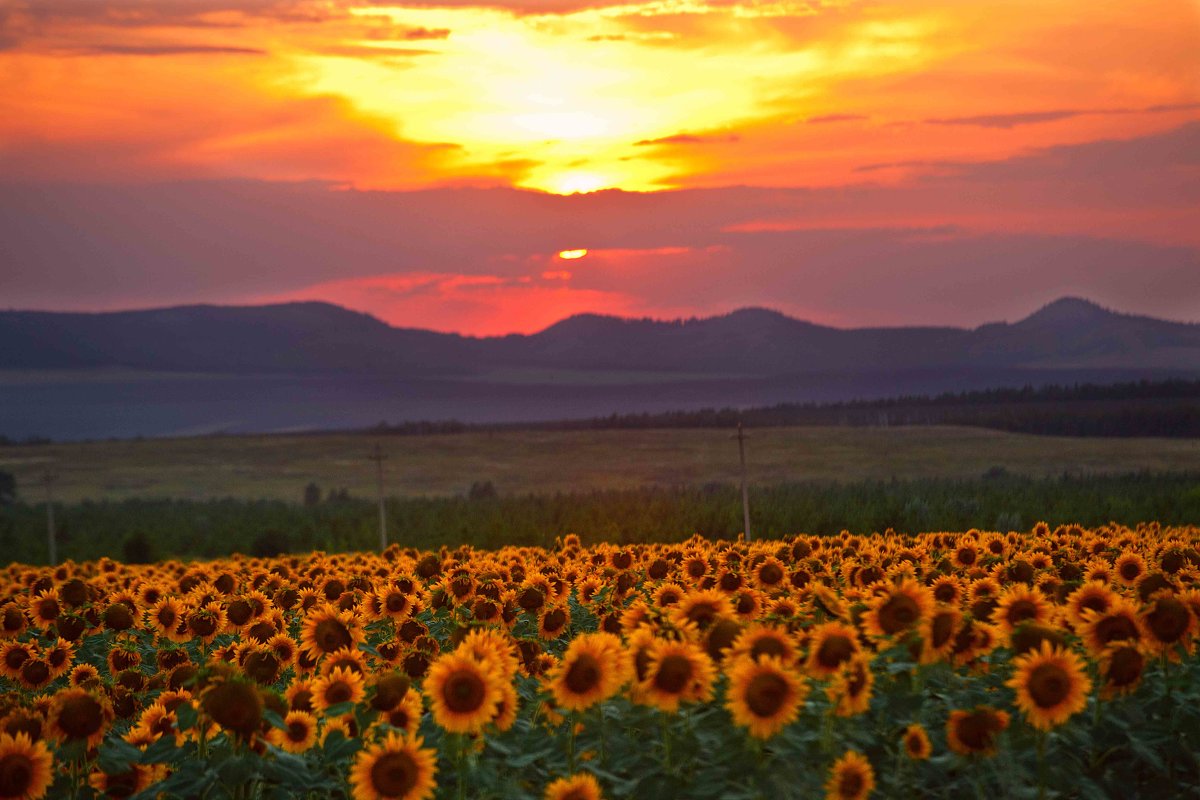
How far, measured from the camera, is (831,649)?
713cm

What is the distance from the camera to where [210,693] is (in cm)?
720

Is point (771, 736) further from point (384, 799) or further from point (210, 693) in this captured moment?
point (210, 693)

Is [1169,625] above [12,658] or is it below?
above

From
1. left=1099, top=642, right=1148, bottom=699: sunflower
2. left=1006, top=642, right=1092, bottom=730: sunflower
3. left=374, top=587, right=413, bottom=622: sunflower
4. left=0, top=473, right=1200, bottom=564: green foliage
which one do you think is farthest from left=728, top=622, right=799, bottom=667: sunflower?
left=0, top=473, right=1200, bottom=564: green foliage

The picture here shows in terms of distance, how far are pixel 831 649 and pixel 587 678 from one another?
1.19 m

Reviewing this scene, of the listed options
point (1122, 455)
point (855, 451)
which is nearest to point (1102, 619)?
point (1122, 455)

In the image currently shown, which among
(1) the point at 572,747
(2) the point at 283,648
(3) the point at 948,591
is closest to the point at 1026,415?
(3) the point at 948,591

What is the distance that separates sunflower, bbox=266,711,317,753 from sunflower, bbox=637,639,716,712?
2.10 meters

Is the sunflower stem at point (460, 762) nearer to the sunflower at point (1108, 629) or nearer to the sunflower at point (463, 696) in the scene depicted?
the sunflower at point (463, 696)

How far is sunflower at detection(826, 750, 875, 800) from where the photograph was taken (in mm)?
6754

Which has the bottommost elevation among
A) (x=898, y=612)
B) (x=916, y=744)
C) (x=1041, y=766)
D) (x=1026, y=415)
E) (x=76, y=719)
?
(x=1026, y=415)

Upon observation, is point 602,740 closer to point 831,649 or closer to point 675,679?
point 675,679

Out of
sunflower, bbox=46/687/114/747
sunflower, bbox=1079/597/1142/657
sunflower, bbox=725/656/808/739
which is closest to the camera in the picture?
sunflower, bbox=725/656/808/739

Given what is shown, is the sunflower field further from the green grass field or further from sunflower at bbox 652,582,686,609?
the green grass field
